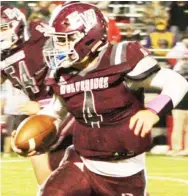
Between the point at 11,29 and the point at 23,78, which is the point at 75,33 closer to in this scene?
the point at 23,78

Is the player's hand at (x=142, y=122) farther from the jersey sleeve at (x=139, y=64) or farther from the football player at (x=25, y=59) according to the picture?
the football player at (x=25, y=59)

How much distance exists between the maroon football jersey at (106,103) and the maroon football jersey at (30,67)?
1.60m

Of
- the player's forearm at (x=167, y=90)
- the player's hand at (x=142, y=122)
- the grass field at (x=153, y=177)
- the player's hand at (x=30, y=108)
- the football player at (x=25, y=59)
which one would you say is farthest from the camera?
the grass field at (x=153, y=177)

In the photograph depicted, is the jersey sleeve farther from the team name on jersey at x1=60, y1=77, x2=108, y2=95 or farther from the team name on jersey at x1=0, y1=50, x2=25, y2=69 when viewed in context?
the team name on jersey at x1=0, y1=50, x2=25, y2=69

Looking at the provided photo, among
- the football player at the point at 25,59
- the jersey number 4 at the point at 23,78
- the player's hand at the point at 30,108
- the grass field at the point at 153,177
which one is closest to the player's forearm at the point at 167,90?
the player's hand at the point at 30,108

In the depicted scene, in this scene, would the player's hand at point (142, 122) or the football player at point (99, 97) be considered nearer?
the player's hand at point (142, 122)

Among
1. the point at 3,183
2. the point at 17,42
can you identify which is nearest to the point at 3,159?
the point at 3,183

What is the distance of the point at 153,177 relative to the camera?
7.72 metres

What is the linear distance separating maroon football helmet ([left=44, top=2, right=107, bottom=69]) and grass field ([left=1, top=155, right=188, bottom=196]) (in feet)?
9.03

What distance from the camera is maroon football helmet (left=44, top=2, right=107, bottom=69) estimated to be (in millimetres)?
4219

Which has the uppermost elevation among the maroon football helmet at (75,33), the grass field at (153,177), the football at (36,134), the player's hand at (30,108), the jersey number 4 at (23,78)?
the maroon football helmet at (75,33)

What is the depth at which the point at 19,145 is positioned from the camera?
442 centimetres

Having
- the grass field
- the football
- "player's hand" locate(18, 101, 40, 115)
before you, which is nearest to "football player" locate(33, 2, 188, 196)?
the football

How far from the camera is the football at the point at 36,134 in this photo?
14.5 feet
